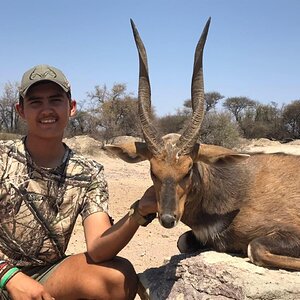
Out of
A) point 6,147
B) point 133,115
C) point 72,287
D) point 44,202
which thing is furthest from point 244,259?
point 133,115

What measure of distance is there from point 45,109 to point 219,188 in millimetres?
2048

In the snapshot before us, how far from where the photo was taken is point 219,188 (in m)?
5.09

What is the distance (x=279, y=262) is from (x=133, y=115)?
26.1 m

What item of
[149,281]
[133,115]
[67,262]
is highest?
[133,115]

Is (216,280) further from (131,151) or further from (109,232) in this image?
(131,151)

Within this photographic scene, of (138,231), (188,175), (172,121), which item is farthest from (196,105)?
(172,121)

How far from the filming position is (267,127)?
43.3 m

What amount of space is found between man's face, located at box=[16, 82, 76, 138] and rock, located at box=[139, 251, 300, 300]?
171 centimetres

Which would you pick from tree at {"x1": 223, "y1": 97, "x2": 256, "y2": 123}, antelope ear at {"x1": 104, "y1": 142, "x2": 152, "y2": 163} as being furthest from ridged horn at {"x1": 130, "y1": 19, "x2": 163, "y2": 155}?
tree at {"x1": 223, "y1": 97, "x2": 256, "y2": 123}

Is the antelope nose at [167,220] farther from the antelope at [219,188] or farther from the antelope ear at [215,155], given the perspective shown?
the antelope ear at [215,155]

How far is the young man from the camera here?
3.92 metres

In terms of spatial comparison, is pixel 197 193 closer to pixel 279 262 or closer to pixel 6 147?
pixel 279 262

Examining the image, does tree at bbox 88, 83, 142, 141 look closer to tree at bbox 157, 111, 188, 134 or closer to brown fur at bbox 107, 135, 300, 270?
tree at bbox 157, 111, 188, 134

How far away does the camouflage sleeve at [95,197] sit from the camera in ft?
13.8
